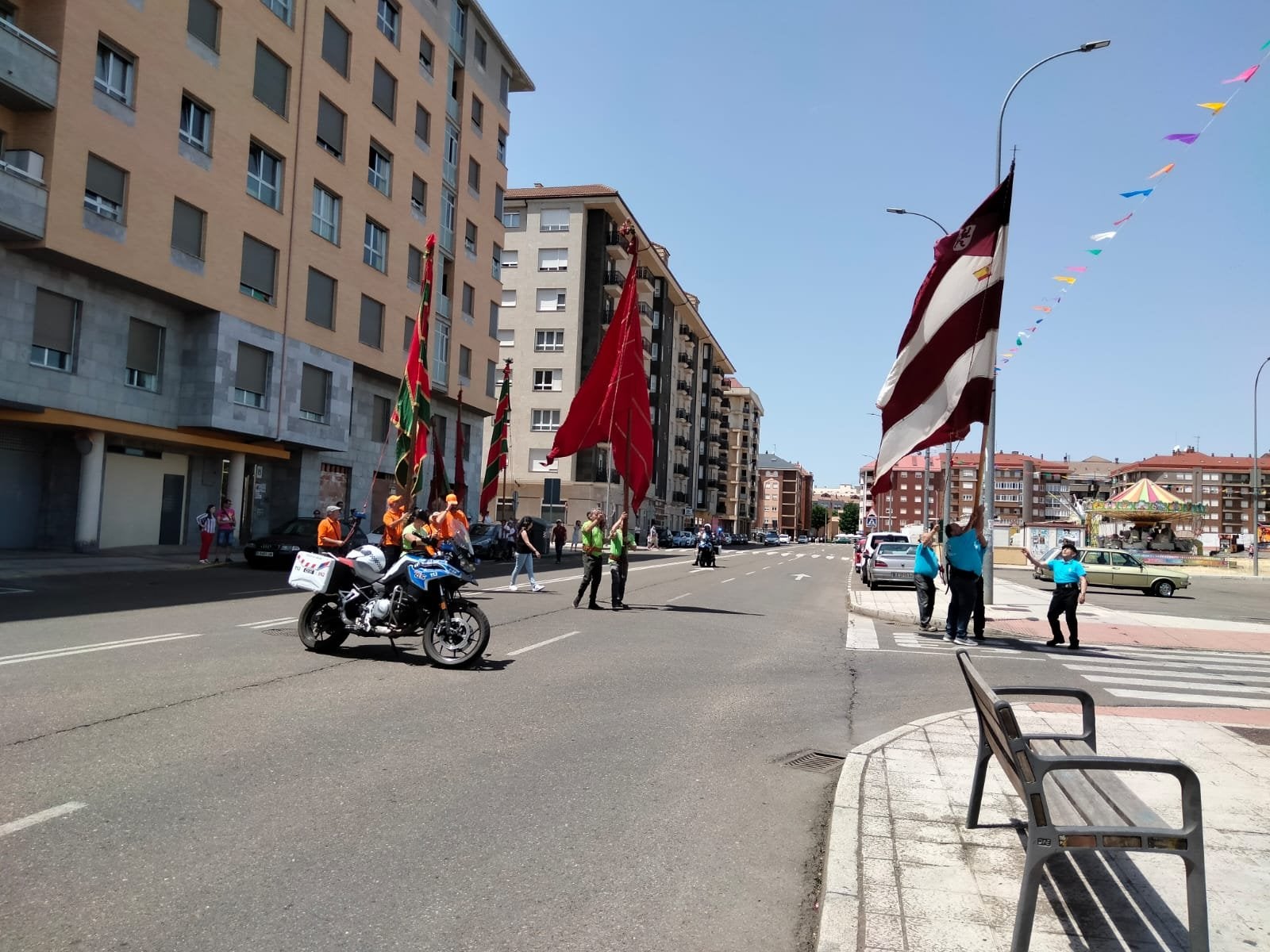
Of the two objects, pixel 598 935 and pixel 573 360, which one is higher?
pixel 573 360

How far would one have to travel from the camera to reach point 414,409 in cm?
1844

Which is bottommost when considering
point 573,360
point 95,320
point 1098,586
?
point 1098,586

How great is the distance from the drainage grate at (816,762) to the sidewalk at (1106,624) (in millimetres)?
9486

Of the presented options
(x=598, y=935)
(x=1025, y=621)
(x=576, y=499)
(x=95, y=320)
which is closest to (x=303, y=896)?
(x=598, y=935)

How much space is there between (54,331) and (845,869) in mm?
22935

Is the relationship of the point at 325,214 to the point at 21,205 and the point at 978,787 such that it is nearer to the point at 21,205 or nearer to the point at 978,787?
the point at 21,205

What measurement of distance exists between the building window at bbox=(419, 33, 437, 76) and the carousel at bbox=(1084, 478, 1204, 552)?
157 feet

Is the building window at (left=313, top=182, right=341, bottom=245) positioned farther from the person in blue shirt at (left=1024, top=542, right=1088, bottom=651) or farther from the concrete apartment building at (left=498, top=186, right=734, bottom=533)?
the concrete apartment building at (left=498, top=186, right=734, bottom=533)

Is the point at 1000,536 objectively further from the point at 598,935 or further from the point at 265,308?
the point at 598,935

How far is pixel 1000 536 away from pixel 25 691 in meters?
60.4

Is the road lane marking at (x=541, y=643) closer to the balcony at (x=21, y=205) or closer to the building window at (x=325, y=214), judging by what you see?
the balcony at (x=21, y=205)

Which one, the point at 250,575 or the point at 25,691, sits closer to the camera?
the point at 25,691

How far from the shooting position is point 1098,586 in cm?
3425

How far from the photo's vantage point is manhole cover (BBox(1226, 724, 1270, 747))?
22.3 ft
